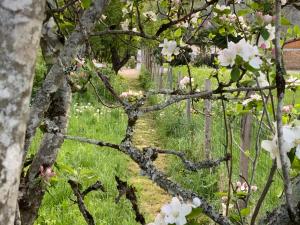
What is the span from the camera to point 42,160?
5.92 ft

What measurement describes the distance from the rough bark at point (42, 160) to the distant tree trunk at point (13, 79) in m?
0.82

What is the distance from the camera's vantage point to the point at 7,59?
2.77ft

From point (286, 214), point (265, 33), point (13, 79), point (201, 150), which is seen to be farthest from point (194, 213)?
point (201, 150)

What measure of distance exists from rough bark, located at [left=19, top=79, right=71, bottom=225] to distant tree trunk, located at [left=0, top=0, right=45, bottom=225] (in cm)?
82

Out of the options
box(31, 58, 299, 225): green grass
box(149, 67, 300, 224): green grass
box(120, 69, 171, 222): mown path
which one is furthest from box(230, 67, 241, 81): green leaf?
box(120, 69, 171, 222): mown path

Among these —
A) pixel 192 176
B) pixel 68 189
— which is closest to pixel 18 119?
pixel 68 189

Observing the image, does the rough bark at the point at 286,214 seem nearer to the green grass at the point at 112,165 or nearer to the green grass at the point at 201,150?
the green grass at the point at 112,165

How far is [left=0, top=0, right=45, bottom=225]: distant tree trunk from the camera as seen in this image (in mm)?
847

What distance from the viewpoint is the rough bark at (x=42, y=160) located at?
174cm

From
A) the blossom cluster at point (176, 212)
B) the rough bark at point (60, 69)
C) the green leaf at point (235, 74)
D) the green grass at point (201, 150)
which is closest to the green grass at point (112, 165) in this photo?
the green grass at point (201, 150)

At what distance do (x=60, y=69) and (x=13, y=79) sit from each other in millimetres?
592

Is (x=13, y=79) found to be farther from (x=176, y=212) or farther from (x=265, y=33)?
(x=265, y=33)

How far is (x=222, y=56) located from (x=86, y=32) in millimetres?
397

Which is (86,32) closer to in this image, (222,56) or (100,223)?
(222,56)
